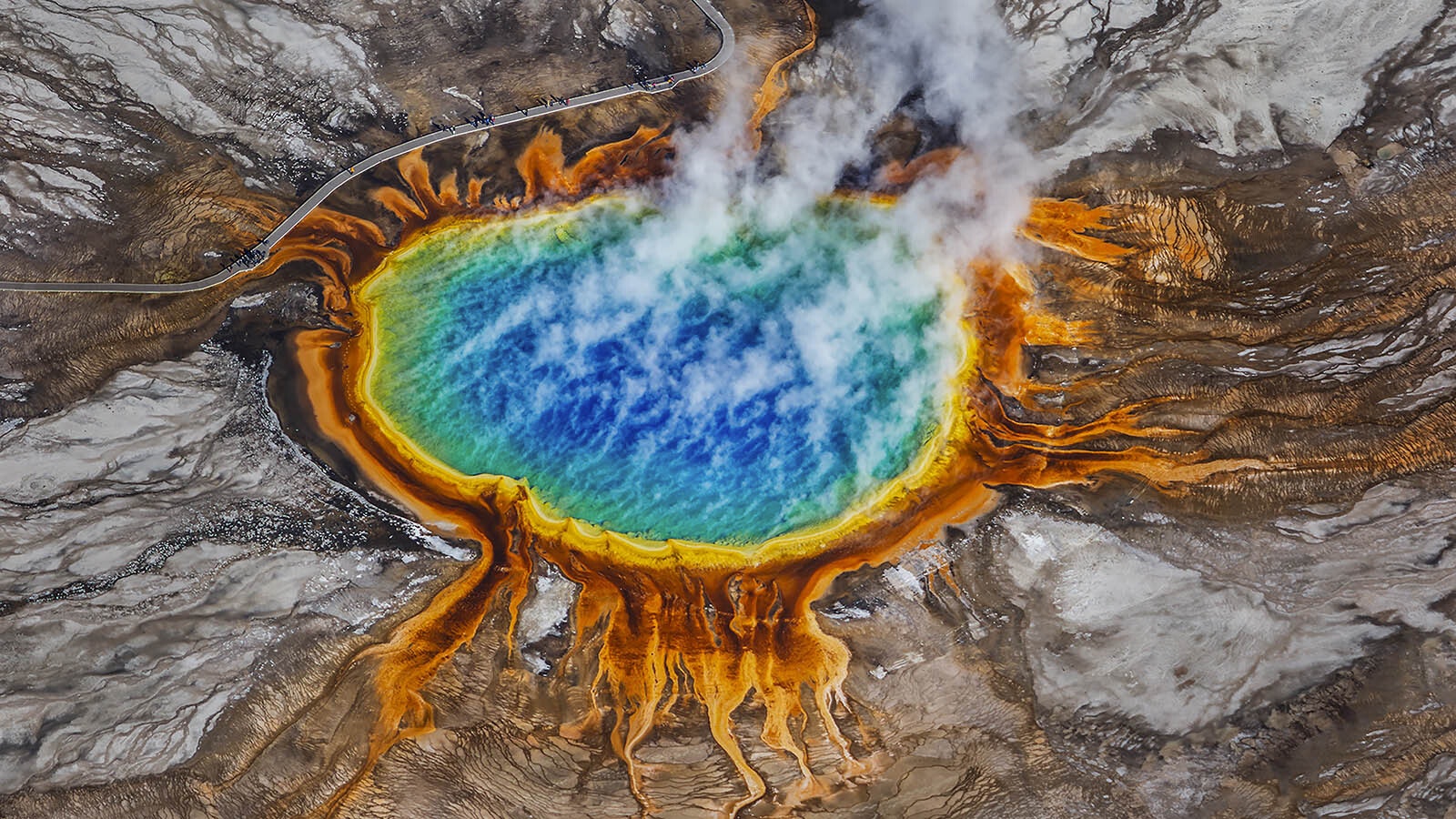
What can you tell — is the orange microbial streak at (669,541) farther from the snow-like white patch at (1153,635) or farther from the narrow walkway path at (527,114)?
the snow-like white patch at (1153,635)

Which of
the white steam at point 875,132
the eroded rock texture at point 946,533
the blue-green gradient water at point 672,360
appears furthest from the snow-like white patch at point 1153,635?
the white steam at point 875,132

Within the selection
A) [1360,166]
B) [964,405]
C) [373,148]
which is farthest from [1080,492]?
[373,148]

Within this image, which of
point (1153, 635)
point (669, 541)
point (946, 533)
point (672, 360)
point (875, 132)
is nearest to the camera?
point (1153, 635)

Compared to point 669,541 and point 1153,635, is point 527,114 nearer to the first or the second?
point 669,541

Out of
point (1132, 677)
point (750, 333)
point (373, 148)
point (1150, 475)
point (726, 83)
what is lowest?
point (1132, 677)

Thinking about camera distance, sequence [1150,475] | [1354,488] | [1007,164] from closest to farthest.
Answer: [1354,488], [1150,475], [1007,164]

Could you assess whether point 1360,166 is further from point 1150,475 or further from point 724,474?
point 724,474

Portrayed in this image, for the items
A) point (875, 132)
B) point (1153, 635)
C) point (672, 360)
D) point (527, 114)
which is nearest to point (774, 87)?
point (875, 132)
